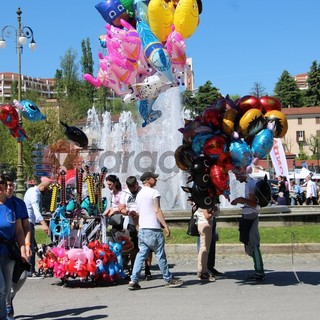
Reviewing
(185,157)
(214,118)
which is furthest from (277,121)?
(185,157)

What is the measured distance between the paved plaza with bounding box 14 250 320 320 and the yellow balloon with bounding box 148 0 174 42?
12.4 feet

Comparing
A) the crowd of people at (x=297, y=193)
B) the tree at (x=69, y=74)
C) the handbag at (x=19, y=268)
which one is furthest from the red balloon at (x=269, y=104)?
the tree at (x=69, y=74)

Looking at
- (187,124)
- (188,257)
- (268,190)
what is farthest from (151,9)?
(188,257)

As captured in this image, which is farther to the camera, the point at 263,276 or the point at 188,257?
the point at 188,257

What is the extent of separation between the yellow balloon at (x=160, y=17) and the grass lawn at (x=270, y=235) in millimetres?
5700

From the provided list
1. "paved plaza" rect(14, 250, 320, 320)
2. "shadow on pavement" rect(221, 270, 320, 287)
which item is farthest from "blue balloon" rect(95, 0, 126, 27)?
"shadow on pavement" rect(221, 270, 320, 287)

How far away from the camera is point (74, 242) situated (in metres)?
9.36

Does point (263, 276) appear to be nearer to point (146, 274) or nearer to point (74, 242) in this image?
point (146, 274)

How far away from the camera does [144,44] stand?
28.1 ft

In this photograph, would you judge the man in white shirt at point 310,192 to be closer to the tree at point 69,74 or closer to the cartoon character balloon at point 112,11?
the cartoon character balloon at point 112,11

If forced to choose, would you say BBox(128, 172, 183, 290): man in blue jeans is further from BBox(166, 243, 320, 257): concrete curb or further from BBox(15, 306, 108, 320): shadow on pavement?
BBox(166, 243, 320, 257): concrete curb

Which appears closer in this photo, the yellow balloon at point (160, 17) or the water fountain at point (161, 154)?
the yellow balloon at point (160, 17)

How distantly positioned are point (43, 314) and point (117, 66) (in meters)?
3.94

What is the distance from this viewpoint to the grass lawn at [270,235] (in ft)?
42.9
